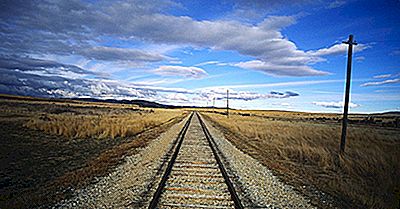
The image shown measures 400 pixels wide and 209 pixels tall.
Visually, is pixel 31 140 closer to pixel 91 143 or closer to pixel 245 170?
pixel 91 143

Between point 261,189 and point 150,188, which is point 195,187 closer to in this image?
point 150,188

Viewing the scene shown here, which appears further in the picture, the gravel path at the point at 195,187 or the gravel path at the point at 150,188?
the gravel path at the point at 150,188

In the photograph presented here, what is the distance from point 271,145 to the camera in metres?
14.3

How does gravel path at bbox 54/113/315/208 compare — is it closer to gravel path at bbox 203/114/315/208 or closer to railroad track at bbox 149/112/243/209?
gravel path at bbox 203/114/315/208

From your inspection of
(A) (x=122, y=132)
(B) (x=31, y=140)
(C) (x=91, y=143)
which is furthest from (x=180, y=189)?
(A) (x=122, y=132)

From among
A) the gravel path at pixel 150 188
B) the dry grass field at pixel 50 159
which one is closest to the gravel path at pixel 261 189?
the gravel path at pixel 150 188

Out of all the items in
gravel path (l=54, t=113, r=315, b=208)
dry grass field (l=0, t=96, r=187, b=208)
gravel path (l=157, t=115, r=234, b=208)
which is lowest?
dry grass field (l=0, t=96, r=187, b=208)

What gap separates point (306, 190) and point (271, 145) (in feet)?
25.6

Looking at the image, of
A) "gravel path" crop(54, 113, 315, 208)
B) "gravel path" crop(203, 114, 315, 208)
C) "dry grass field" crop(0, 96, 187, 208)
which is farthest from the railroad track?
"dry grass field" crop(0, 96, 187, 208)

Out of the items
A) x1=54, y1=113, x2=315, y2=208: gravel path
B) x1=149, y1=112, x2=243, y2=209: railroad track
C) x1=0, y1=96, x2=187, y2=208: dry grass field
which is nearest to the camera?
x1=149, y1=112, x2=243, y2=209: railroad track

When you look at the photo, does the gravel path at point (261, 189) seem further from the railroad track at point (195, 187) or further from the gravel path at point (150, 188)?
the railroad track at point (195, 187)

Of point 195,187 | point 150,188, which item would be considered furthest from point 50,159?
point 195,187

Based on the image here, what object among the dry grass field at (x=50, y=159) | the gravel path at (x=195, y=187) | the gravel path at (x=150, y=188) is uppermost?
the gravel path at (x=195, y=187)

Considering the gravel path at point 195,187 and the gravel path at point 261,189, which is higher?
the gravel path at point 195,187
